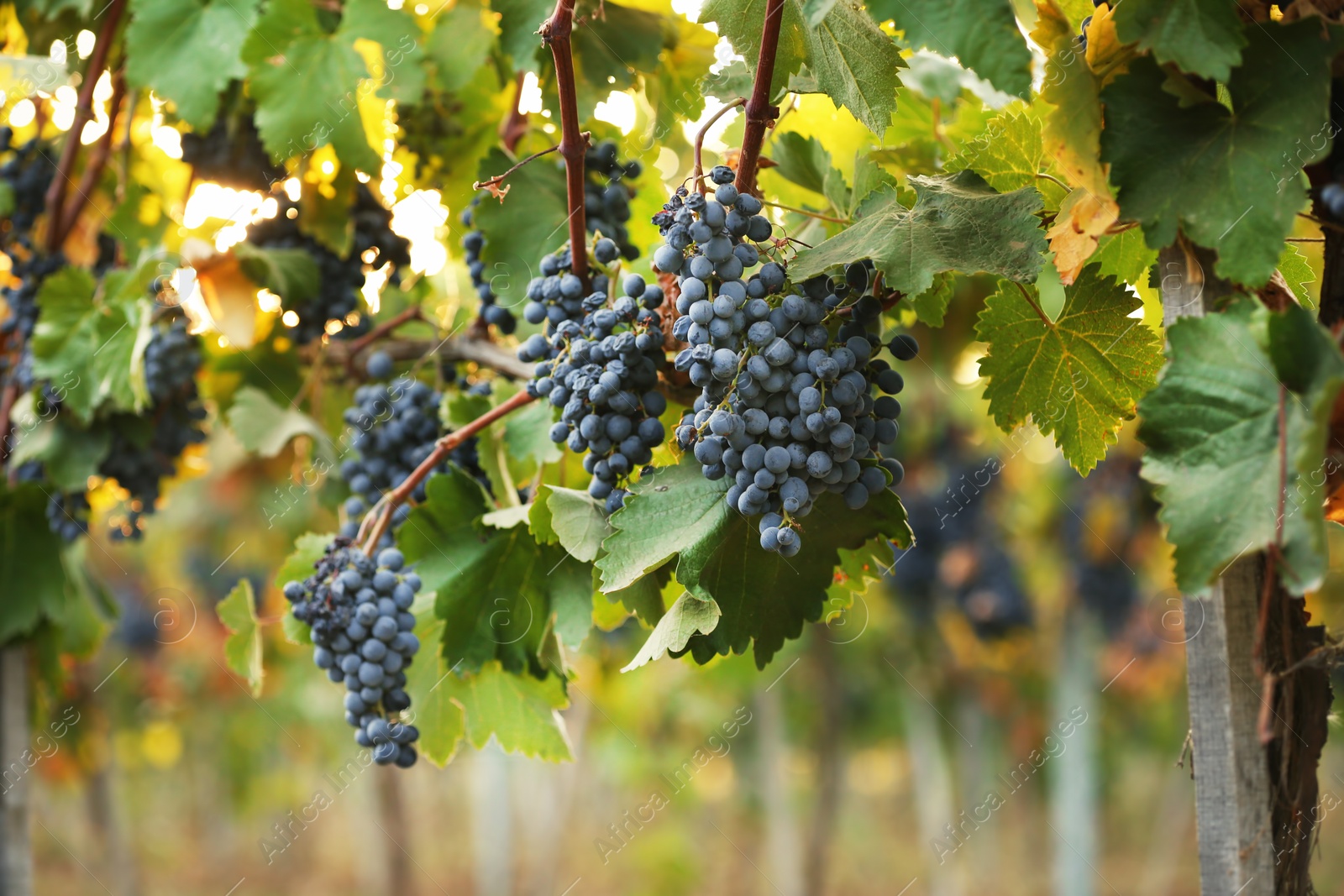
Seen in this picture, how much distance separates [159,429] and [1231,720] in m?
1.99

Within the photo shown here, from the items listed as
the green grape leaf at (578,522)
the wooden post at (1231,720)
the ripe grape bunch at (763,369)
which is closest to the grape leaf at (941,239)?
the ripe grape bunch at (763,369)

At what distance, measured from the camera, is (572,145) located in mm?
1259

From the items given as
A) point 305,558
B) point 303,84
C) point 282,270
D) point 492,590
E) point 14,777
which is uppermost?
point 303,84

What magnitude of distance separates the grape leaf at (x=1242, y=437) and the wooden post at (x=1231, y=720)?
13 cm

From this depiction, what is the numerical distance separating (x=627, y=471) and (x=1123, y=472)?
Result: 3945 mm

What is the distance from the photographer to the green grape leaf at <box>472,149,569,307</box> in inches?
62.4

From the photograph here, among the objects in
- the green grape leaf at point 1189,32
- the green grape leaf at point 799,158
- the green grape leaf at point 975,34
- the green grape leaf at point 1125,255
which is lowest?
the green grape leaf at point 1125,255

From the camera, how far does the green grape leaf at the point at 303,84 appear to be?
5.71 ft

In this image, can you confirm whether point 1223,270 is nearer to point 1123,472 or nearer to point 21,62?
point 21,62

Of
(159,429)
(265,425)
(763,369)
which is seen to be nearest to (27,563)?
(159,429)

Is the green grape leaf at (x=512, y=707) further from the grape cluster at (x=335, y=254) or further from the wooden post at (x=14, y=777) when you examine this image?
the wooden post at (x=14, y=777)

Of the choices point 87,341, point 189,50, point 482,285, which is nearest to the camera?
point 482,285

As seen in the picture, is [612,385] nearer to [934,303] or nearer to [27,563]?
[934,303]

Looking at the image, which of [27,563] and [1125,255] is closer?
[1125,255]
